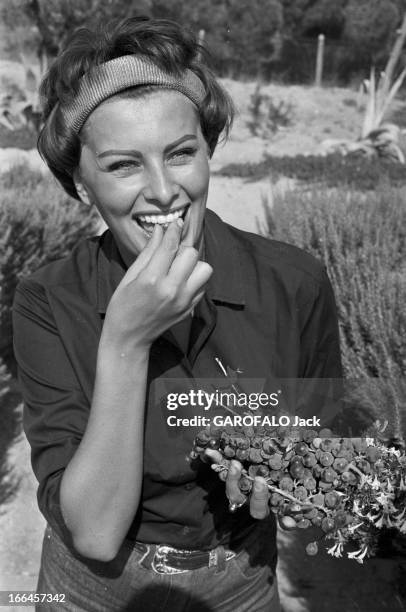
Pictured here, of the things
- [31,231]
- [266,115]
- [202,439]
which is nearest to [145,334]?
[202,439]

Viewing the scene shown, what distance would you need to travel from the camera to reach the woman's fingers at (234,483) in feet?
4.03

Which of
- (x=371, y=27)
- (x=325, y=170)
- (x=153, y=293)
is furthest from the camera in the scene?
(x=371, y=27)

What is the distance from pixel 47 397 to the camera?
137 cm

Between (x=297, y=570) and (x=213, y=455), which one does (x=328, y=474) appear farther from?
(x=297, y=570)

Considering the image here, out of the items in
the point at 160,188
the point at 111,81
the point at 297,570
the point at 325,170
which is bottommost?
the point at 297,570

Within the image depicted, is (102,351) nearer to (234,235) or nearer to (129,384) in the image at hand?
(129,384)

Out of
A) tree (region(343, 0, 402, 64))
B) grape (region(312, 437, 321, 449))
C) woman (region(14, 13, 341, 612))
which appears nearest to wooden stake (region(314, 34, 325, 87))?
tree (region(343, 0, 402, 64))

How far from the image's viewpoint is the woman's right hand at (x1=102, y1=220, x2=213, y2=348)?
3.84 ft

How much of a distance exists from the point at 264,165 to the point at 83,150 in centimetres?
698

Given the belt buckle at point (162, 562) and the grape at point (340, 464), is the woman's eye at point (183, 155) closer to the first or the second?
the grape at point (340, 464)

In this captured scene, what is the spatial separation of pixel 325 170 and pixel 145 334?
278 inches

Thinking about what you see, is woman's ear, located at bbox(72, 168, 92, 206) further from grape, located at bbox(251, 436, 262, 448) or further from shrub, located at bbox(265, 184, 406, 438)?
shrub, located at bbox(265, 184, 406, 438)

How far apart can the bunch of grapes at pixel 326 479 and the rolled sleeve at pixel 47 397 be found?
11.7 inches

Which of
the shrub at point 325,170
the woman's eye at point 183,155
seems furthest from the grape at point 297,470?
the shrub at point 325,170
